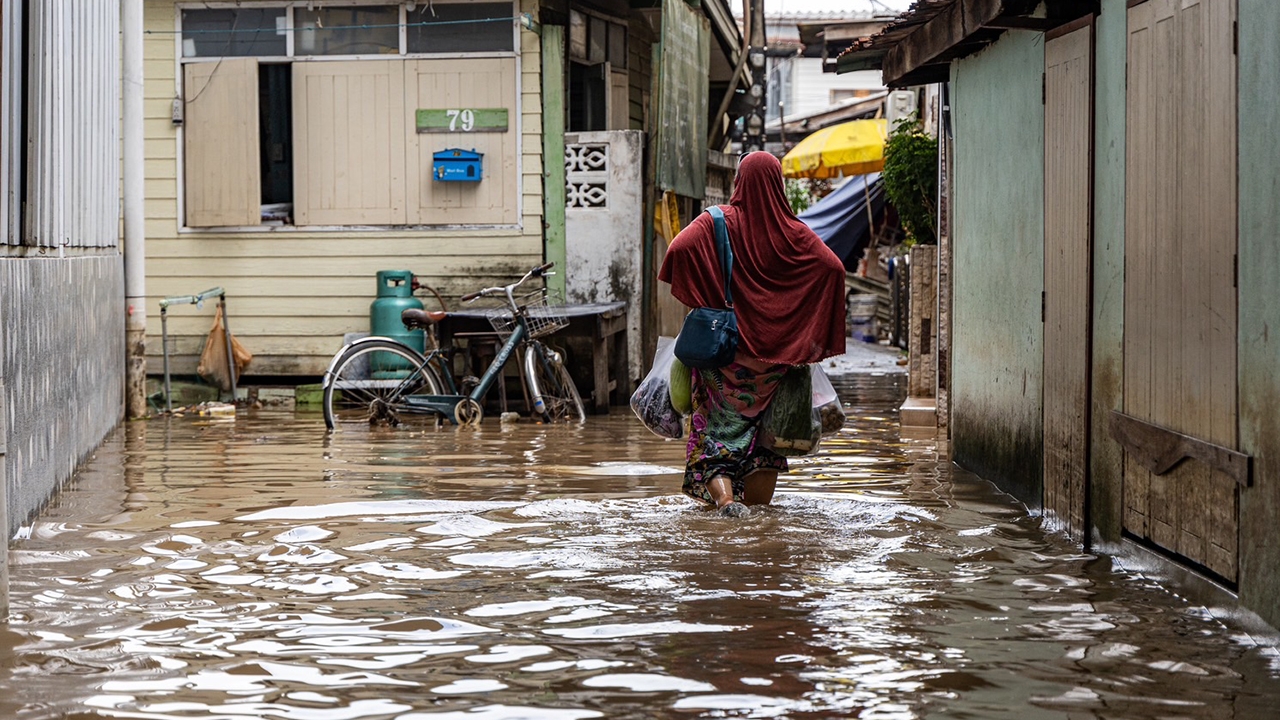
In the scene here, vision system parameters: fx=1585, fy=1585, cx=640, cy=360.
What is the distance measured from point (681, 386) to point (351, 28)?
787cm

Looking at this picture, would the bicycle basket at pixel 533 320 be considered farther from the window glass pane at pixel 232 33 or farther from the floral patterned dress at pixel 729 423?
the floral patterned dress at pixel 729 423

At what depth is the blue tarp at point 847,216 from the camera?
84.2 feet

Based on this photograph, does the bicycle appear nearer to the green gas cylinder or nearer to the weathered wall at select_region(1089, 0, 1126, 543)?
the green gas cylinder

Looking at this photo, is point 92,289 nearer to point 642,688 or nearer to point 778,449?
point 778,449

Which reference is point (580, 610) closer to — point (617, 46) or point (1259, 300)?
point (1259, 300)

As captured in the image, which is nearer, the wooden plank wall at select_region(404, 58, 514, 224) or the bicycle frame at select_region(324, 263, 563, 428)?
the bicycle frame at select_region(324, 263, 563, 428)

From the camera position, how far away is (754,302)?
25.1ft

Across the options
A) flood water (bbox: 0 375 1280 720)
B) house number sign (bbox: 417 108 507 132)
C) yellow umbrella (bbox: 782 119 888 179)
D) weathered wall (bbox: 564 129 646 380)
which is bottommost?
flood water (bbox: 0 375 1280 720)

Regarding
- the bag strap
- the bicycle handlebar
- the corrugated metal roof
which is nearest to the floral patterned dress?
the bag strap

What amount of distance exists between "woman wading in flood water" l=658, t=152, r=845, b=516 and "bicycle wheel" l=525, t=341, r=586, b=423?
5292mm

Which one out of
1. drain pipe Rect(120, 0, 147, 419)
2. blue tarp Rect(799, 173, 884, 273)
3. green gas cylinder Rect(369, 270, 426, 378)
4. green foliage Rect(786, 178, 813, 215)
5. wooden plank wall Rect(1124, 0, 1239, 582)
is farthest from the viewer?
green foliage Rect(786, 178, 813, 215)

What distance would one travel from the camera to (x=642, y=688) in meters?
4.43

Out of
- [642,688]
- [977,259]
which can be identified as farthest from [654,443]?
[642,688]

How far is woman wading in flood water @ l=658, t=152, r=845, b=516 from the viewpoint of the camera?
7566 mm
